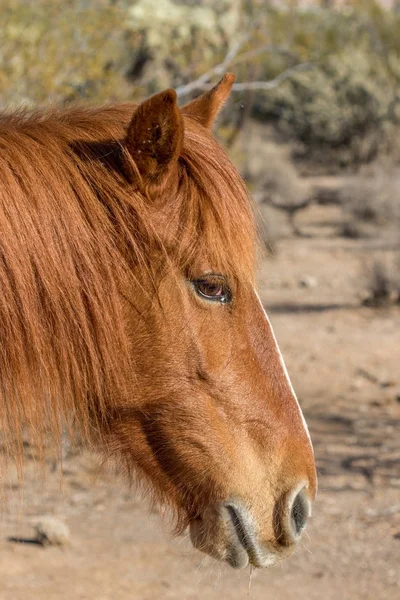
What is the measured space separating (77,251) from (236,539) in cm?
90

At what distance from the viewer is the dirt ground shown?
3.64 meters

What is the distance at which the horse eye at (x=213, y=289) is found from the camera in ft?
6.77

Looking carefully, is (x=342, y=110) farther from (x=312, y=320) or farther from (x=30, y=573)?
(x=30, y=573)

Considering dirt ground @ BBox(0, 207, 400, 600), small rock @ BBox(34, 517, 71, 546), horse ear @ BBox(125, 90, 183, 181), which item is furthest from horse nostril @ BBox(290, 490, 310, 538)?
small rock @ BBox(34, 517, 71, 546)

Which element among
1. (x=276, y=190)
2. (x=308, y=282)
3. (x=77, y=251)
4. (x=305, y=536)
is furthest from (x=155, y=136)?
(x=276, y=190)

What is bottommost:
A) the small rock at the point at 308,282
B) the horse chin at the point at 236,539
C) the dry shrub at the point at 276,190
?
the dry shrub at the point at 276,190

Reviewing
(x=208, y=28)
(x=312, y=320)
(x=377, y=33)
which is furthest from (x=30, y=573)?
(x=377, y=33)

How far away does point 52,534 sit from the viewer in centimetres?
399

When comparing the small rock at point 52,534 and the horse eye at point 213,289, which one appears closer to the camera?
the horse eye at point 213,289

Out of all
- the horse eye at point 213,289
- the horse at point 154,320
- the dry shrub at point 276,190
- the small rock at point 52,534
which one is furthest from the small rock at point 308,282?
the horse eye at point 213,289

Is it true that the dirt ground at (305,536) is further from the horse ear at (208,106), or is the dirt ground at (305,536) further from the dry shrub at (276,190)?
the dry shrub at (276,190)

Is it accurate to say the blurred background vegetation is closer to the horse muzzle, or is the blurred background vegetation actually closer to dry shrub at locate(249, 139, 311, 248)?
dry shrub at locate(249, 139, 311, 248)

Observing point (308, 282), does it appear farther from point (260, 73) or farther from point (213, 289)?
point (260, 73)

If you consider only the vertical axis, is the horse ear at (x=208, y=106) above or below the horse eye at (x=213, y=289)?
above
